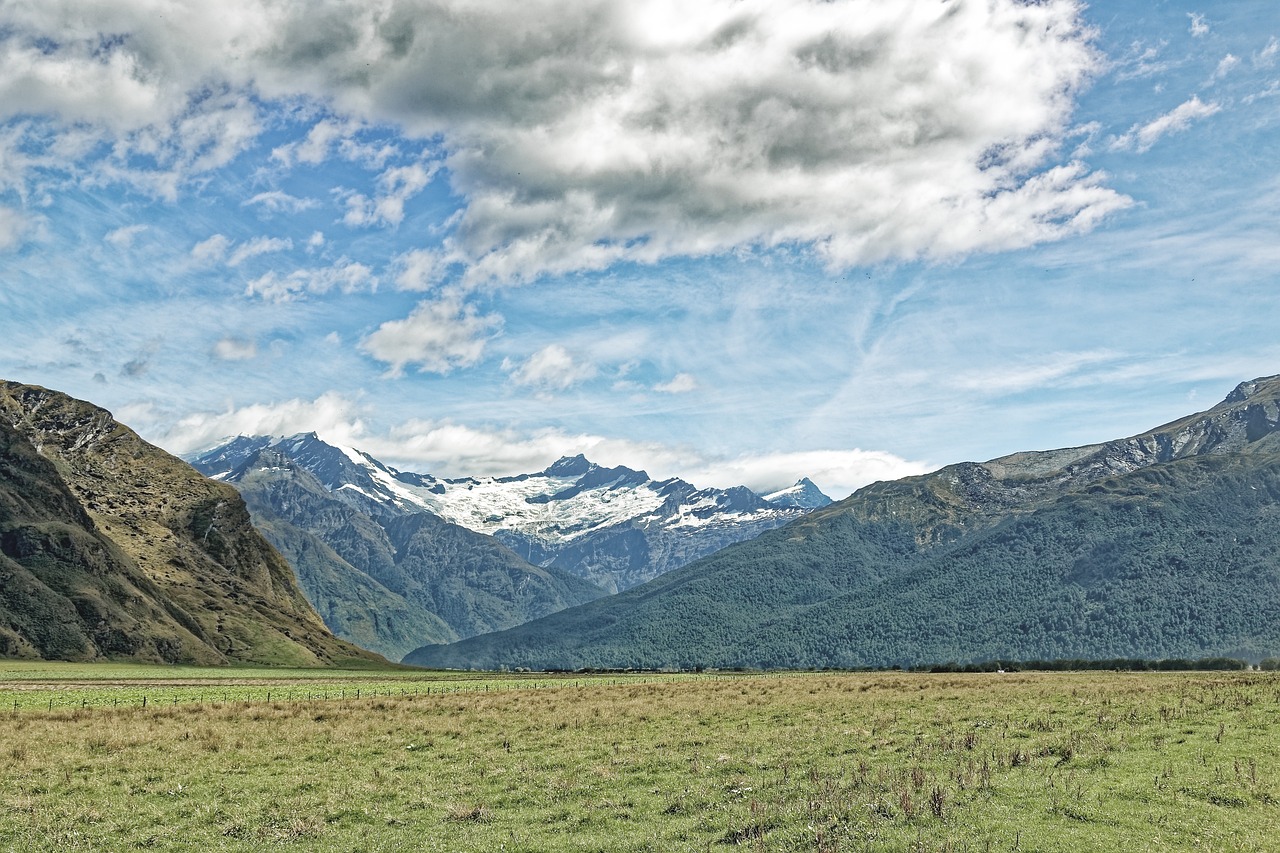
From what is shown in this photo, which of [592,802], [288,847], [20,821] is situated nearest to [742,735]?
[592,802]

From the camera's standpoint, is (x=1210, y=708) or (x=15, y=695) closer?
(x=1210, y=708)

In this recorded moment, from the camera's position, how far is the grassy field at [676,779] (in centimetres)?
2588

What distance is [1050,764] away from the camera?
3259 centimetres

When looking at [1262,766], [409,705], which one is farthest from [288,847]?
[409,705]

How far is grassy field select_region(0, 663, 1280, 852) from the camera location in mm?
25875

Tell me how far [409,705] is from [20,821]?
127 feet

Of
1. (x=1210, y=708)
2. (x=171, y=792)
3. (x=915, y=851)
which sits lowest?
(x=1210, y=708)

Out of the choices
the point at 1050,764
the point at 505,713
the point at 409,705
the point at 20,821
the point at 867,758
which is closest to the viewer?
the point at 20,821

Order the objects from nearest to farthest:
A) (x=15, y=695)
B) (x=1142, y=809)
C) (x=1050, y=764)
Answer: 1. (x=1142, y=809)
2. (x=1050, y=764)
3. (x=15, y=695)

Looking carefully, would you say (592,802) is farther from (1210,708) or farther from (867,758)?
(1210,708)

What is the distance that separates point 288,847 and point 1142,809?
2516cm

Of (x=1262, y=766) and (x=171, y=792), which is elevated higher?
(x=171, y=792)

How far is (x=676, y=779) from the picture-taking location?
33875mm

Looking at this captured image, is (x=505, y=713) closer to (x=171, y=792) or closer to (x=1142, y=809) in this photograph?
(x=171, y=792)
